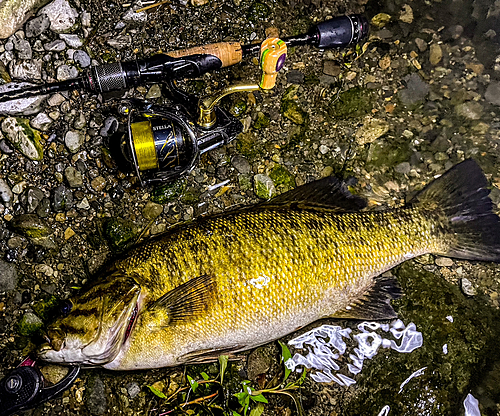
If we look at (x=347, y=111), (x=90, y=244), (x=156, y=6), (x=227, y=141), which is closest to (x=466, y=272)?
(x=347, y=111)

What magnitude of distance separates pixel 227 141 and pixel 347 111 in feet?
3.65

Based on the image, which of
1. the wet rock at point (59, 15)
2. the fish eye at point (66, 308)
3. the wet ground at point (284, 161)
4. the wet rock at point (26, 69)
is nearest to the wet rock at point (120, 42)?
the wet ground at point (284, 161)

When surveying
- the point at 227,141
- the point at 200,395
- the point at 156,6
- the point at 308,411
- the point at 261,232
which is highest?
the point at 156,6

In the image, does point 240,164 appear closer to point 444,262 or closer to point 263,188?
point 263,188

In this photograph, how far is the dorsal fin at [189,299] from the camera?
2.56 meters

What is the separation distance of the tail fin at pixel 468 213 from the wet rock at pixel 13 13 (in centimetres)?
340

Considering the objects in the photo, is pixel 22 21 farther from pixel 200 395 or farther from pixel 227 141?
pixel 200 395

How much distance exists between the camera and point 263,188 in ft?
11.2

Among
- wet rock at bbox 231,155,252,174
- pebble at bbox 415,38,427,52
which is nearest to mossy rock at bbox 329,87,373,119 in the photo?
pebble at bbox 415,38,427,52

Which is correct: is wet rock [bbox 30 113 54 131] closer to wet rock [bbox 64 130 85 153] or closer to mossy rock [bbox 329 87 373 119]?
wet rock [bbox 64 130 85 153]

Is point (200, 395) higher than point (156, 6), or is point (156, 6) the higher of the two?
point (156, 6)

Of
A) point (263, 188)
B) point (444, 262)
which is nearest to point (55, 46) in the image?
point (263, 188)

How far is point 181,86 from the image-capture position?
3422 millimetres

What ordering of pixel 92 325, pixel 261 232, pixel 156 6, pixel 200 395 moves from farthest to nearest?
pixel 156 6
pixel 200 395
pixel 261 232
pixel 92 325
